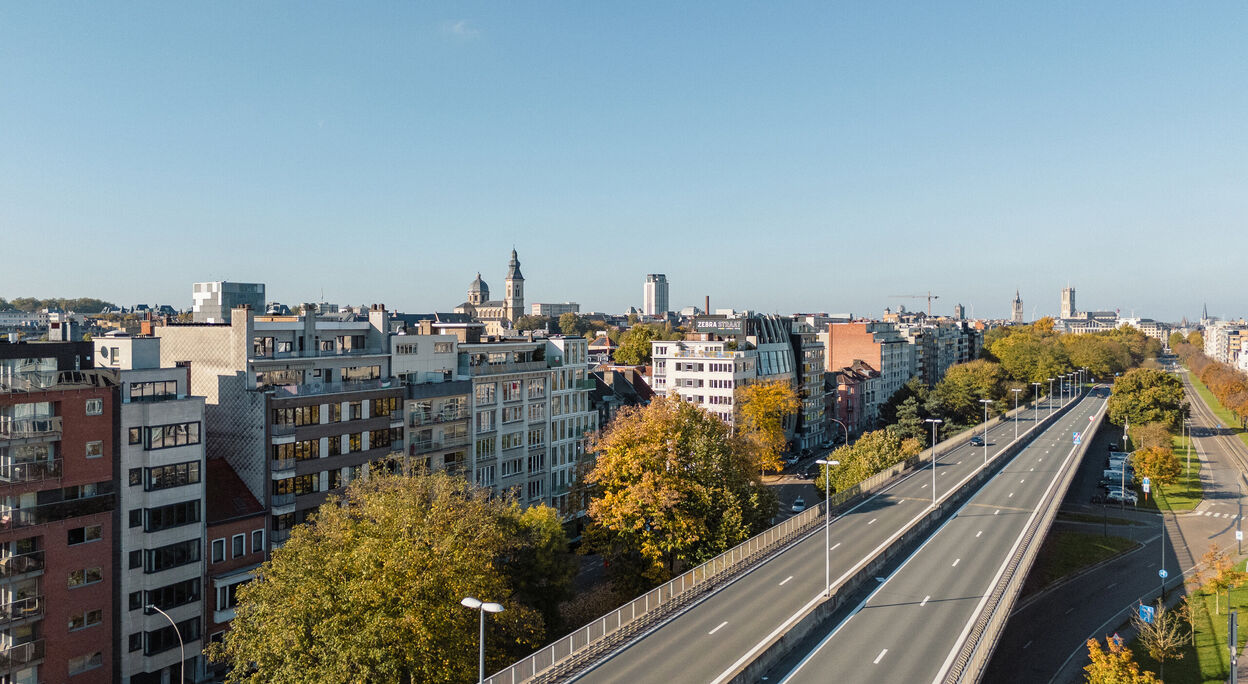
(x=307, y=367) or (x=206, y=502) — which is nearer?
(x=206, y=502)

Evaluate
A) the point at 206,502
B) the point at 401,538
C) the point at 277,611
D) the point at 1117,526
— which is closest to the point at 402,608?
the point at 401,538

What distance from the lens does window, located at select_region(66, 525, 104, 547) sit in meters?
43.8

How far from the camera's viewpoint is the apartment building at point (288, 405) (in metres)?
Answer: 54.9

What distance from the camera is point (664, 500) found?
52344mm

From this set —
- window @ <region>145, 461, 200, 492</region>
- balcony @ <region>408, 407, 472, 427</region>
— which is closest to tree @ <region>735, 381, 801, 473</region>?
balcony @ <region>408, 407, 472, 427</region>

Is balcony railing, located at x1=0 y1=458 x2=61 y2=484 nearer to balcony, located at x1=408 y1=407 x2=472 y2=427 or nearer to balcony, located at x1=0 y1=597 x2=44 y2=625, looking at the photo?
balcony, located at x1=0 y1=597 x2=44 y2=625

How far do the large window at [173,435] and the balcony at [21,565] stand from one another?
8025 mm

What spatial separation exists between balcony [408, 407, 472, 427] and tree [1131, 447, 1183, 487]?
8872 cm

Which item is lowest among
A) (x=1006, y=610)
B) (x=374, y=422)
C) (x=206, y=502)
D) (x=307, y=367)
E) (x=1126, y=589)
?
(x=1126, y=589)

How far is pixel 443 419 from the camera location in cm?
6819

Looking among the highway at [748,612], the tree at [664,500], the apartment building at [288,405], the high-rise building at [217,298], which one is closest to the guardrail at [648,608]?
the highway at [748,612]

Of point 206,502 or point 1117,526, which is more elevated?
point 206,502

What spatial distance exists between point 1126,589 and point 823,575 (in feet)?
146

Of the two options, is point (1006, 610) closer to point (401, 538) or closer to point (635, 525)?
point (635, 525)
